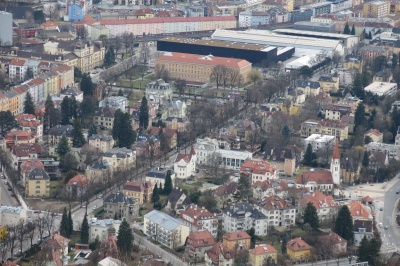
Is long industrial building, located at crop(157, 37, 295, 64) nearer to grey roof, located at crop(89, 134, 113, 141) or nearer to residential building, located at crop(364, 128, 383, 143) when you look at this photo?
residential building, located at crop(364, 128, 383, 143)

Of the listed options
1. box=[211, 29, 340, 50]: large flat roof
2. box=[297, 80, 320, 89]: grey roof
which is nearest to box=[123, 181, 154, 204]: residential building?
box=[297, 80, 320, 89]: grey roof

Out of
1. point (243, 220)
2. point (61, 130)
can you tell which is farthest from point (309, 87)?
point (243, 220)

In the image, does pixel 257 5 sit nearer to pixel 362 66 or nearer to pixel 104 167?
pixel 362 66

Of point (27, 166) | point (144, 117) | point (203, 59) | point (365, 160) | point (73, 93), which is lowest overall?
point (27, 166)

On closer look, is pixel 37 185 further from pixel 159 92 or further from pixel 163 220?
pixel 159 92

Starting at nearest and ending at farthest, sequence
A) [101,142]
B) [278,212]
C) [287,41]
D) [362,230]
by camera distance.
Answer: [362,230], [278,212], [101,142], [287,41]

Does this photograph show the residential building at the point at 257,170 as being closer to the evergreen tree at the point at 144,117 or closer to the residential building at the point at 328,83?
the evergreen tree at the point at 144,117
